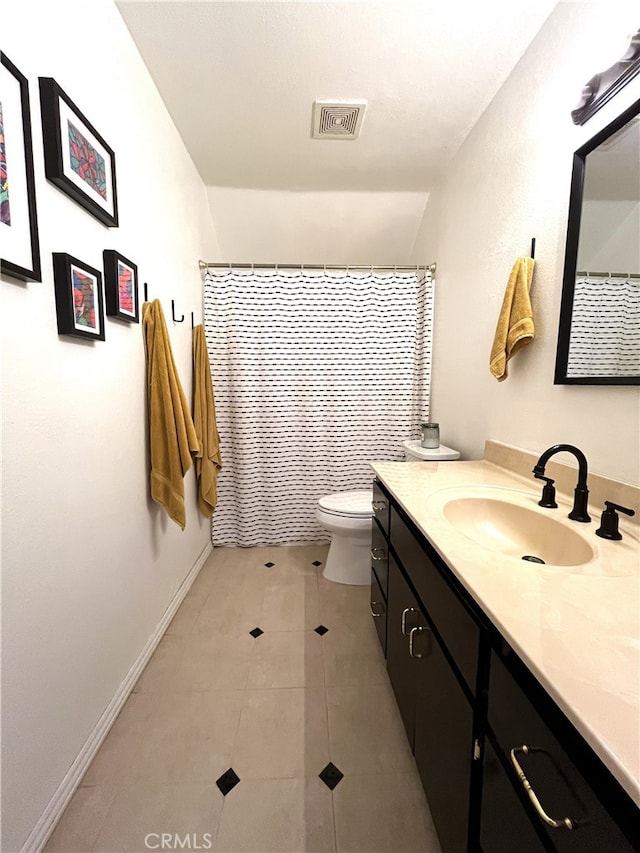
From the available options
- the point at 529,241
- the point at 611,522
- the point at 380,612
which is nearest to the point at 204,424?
the point at 380,612

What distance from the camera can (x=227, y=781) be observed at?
44.6 inches

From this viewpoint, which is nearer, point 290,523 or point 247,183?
point 247,183

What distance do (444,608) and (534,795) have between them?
34cm

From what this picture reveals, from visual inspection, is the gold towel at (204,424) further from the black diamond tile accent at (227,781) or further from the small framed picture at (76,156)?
the black diamond tile accent at (227,781)

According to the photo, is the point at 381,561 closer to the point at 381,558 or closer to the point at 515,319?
the point at 381,558

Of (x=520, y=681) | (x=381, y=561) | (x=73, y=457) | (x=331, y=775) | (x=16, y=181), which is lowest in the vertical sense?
(x=331, y=775)

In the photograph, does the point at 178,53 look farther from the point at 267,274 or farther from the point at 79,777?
the point at 79,777

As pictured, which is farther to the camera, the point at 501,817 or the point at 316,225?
the point at 316,225

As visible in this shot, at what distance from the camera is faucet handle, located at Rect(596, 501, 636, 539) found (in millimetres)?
896

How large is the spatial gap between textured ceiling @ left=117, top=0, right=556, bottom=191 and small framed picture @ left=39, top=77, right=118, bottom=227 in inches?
24.5

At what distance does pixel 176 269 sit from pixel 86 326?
1.00m

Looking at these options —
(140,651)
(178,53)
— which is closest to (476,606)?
(140,651)

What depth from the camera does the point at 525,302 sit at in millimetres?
1357

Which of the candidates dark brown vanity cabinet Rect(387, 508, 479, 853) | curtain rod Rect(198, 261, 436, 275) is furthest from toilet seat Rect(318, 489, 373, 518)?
curtain rod Rect(198, 261, 436, 275)
